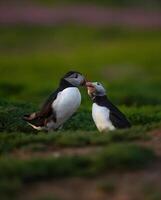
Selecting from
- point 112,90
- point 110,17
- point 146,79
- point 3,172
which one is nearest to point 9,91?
point 112,90

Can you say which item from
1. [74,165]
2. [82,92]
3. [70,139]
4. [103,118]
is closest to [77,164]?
[74,165]

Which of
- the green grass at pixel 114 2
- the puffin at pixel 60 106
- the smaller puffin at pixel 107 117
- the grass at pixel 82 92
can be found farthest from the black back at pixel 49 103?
the green grass at pixel 114 2

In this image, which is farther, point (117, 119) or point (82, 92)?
point (82, 92)

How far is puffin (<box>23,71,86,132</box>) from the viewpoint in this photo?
12.2 metres

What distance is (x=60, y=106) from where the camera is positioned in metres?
12.2

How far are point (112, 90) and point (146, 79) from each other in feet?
18.4

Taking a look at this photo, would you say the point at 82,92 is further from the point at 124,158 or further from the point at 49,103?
the point at 124,158

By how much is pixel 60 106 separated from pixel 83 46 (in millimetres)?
23379

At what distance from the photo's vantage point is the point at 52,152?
10.1 metres

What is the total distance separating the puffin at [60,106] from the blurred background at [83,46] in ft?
25.0

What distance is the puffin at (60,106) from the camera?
1225 centimetres

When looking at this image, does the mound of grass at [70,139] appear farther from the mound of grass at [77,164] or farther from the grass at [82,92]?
the mound of grass at [77,164]

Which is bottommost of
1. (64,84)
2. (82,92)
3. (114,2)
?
(114,2)

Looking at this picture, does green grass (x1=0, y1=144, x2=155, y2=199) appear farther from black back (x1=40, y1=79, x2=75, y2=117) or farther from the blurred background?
the blurred background
